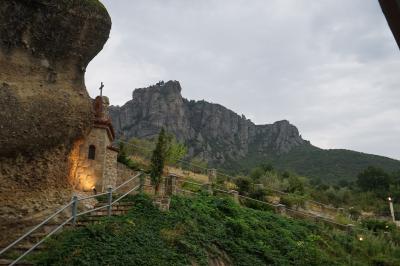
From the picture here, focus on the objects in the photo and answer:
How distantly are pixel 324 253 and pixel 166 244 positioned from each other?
27.3 feet

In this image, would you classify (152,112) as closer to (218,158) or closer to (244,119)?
(218,158)

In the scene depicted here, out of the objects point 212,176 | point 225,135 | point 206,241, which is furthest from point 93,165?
point 225,135

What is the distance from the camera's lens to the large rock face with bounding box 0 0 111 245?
492 inches

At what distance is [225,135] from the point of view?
10344 centimetres

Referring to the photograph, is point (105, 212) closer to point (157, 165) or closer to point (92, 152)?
point (157, 165)

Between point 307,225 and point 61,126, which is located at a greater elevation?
point 61,126

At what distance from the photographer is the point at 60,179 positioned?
14.0m

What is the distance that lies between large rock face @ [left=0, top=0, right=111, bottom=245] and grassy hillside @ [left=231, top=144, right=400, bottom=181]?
62441mm

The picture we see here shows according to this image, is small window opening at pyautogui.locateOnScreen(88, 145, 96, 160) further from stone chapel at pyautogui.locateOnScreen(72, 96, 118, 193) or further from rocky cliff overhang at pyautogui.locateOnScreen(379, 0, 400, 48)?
rocky cliff overhang at pyautogui.locateOnScreen(379, 0, 400, 48)

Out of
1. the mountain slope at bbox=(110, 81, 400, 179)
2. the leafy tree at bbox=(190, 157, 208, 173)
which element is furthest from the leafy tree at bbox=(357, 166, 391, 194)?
the leafy tree at bbox=(190, 157, 208, 173)

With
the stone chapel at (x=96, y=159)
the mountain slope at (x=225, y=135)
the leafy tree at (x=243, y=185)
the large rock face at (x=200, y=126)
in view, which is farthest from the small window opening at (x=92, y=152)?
the large rock face at (x=200, y=126)

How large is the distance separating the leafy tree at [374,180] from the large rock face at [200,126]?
109ft

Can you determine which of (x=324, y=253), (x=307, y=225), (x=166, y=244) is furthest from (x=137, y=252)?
(x=307, y=225)

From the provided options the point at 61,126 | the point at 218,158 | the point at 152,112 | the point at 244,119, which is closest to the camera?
the point at 61,126
